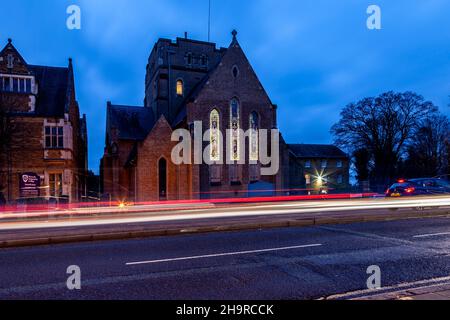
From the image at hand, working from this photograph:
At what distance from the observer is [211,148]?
34.2 meters

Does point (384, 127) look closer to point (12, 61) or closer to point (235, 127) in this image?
point (235, 127)

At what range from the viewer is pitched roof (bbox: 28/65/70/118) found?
2977cm

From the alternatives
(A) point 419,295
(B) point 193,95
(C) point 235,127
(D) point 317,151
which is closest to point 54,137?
(B) point 193,95

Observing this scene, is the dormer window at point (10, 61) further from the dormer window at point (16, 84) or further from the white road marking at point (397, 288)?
the white road marking at point (397, 288)

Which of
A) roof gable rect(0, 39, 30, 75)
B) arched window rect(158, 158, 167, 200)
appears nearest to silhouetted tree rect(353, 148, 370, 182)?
arched window rect(158, 158, 167, 200)

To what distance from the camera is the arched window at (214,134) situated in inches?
1352

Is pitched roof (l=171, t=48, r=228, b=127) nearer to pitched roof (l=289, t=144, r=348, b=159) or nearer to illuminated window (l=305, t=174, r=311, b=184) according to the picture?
pitched roof (l=289, t=144, r=348, b=159)

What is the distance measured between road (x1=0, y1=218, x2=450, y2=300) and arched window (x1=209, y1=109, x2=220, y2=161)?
77.8 ft

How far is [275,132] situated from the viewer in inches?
1425

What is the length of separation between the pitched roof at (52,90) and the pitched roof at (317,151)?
4084 centimetres

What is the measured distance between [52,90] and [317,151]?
47.2m
